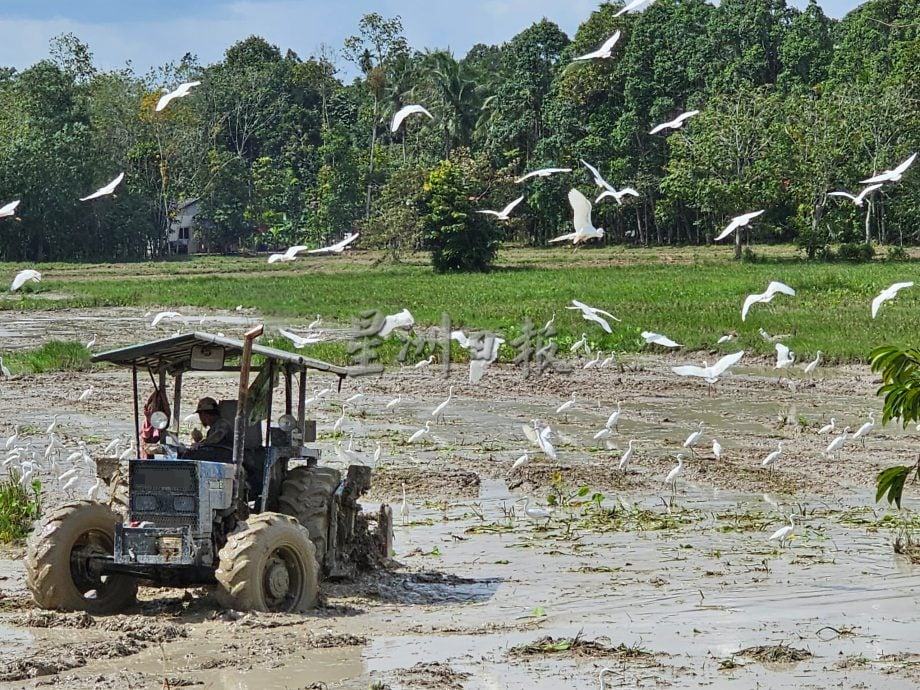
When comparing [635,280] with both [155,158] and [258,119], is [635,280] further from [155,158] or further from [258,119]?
[258,119]

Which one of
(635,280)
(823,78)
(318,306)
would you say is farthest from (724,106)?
(318,306)

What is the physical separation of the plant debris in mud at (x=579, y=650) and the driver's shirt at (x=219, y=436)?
2.14 metres

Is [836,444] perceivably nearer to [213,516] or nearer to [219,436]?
[219,436]

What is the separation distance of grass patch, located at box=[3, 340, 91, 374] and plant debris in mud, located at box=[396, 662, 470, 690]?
17.7 m

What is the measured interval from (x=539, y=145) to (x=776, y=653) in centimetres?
6303

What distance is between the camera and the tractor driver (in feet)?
27.1

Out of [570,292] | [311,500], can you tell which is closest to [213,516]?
[311,500]

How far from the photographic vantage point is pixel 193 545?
7.79 metres

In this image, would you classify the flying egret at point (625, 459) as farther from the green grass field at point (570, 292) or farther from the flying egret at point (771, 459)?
the green grass field at point (570, 292)

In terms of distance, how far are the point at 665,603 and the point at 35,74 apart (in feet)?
251

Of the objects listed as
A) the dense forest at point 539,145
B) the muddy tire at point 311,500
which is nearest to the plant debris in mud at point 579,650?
the muddy tire at point 311,500

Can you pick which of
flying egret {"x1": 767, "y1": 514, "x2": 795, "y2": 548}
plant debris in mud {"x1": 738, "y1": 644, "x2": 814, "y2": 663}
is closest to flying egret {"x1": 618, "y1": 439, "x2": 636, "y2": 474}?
flying egret {"x1": 767, "y1": 514, "x2": 795, "y2": 548}

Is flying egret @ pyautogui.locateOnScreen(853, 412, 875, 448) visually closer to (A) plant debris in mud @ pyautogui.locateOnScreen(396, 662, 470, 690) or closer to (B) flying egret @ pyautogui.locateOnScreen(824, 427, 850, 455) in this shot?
(B) flying egret @ pyautogui.locateOnScreen(824, 427, 850, 455)

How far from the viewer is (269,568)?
8102 mm
